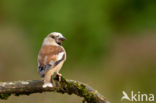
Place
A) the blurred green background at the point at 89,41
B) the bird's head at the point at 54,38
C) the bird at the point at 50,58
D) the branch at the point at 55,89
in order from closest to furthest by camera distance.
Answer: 1. the branch at the point at 55,89
2. the bird at the point at 50,58
3. the bird's head at the point at 54,38
4. the blurred green background at the point at 89,41

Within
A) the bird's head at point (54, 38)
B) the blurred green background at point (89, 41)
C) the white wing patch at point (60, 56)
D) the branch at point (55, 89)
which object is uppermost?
the bird's head at point (54, 38)

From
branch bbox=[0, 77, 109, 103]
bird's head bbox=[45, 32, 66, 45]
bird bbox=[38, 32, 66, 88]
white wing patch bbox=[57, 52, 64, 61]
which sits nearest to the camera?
branch bbox=[0, 77, 109, 103]

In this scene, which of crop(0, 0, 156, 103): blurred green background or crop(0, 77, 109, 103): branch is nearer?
crop(0, 77, 109, 103): branch

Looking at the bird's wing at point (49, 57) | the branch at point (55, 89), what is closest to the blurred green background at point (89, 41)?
the bird's wing at point (49, 57)

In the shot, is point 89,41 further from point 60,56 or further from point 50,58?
point 50,58

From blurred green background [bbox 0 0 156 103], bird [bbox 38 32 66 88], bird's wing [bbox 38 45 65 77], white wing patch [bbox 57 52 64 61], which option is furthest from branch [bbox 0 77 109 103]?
blurred green background [bbox 0 0 156 103]

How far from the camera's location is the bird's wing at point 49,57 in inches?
298

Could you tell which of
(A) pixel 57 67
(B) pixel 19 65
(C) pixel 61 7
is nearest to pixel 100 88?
(B) pixel 19 65

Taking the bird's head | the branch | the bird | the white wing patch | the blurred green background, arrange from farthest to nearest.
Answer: the blurred green background
the bird's head
the white wing patch
the bird
the branch

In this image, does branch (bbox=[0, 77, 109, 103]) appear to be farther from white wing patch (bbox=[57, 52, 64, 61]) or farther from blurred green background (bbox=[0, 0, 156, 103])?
blurred green background (bbox=[0, 0, 156, 103])

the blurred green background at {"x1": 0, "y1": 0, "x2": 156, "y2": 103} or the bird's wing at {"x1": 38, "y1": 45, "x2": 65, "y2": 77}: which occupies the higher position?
the bird's wing at {"x1": 38, "y1": 45, "x2": 65, "y2": 77}

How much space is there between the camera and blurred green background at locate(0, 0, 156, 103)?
1411 centimetres

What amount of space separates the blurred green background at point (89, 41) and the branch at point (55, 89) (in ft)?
12.6

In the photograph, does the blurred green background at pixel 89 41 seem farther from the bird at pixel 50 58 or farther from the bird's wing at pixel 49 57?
the bird's wing at pixel 49 57
